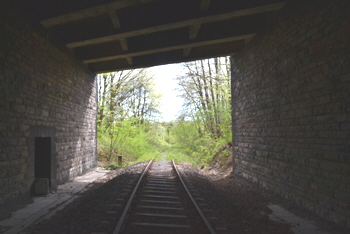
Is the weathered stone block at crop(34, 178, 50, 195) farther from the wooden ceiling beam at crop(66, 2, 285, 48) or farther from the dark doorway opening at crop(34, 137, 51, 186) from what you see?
the wooden ceiling beam at crop(66, 2, 285, 48)

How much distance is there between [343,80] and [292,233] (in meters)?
2.60

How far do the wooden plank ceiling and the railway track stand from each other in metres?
4.46

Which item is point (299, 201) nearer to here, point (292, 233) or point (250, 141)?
point (292, 233)

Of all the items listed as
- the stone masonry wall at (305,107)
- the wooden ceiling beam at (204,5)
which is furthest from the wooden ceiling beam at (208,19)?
the stone masonry wall at (305,107)

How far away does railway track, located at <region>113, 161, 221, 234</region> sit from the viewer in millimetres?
3602

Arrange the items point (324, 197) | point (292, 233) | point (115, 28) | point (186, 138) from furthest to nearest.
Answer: point (186, 138) < point (115, 28) < point (324, 197) < point (292, 233)

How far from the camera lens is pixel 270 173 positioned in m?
6.05

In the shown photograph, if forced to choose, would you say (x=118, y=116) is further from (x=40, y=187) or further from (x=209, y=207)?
(x=209, y=207)

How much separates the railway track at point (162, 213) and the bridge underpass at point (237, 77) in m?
2.28

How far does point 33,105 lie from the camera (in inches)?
232

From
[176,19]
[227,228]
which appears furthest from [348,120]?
[176,19]

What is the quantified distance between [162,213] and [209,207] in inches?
41.5

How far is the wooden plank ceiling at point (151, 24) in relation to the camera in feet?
18.5

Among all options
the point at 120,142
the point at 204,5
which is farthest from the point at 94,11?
the point at 120,142
